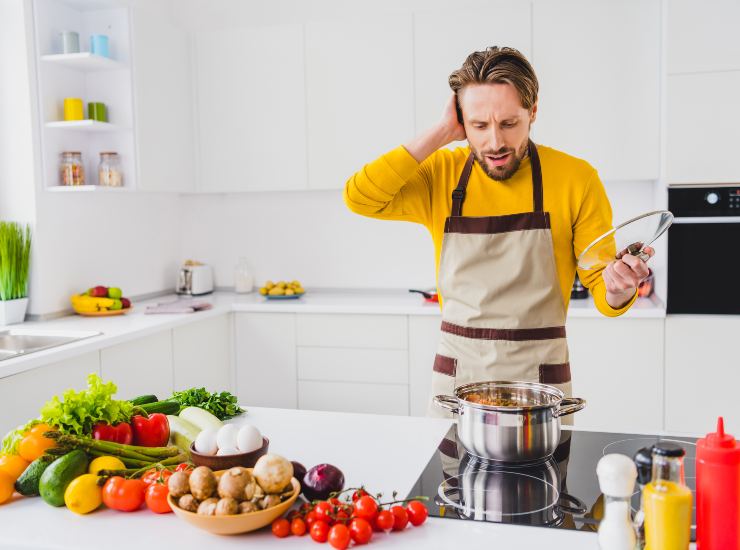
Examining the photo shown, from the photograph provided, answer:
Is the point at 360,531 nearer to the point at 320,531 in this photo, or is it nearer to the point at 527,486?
A: the point at 320,531

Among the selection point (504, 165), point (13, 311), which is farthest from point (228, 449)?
point (13, 311)

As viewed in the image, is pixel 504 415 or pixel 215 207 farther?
pixel 215 207

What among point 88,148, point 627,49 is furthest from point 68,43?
point 627,49

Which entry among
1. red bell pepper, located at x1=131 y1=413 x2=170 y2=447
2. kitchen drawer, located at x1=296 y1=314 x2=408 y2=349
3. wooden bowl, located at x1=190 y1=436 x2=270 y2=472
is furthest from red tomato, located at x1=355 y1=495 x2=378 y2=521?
kitchen drawer, located at x1=296 y1=314 x2=408 y2=349

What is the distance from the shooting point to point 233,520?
1221 mm

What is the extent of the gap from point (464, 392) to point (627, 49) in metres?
2.64

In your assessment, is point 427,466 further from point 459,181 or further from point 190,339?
point 190,339

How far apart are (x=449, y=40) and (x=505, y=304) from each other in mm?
2184

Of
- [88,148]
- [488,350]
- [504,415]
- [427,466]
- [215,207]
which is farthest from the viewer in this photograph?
[215,207]

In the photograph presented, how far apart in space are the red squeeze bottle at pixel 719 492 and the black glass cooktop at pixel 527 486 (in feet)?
0.61

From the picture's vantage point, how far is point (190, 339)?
3.67m

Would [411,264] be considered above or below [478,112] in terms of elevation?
below

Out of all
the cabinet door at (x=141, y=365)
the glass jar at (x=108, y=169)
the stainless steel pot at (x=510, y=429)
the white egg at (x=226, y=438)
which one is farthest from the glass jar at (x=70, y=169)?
the stainless steel pot at (x=510, y=429)

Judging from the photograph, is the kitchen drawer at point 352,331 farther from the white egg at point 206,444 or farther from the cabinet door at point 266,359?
the white egg at point 206,444
